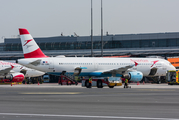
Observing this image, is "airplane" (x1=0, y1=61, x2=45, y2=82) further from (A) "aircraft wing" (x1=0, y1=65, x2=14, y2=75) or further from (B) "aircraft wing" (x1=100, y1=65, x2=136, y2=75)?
(B) "aircraft wing" (x1=100, y1=65, x2=136, y2=75)

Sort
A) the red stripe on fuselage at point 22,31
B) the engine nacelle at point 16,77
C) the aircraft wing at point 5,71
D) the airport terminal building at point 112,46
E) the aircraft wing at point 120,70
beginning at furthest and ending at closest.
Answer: the airport terminal building at point 112,46
the aircraft wing at point 5,71
the engine nacelle at point 16,77
the red stripe on fuselage at point 22,31
the aircraft wing at point 120,70

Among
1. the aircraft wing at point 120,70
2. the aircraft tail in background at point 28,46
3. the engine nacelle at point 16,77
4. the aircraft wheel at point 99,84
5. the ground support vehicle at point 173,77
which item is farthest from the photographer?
the engine nacelle at point 16,77

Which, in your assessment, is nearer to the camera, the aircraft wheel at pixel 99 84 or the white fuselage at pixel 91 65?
the aircraft wheel at pixel 99 84

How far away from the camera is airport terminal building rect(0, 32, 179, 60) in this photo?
92875 mm

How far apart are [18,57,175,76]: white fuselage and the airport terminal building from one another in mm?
26974

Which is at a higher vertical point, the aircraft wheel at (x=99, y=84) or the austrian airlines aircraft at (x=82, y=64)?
the austrian airlines aircraft at (x=82, y=64)

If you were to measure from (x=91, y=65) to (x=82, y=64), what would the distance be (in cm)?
163

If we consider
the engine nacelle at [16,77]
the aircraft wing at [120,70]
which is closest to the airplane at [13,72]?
the engine nacelle at [16,77]

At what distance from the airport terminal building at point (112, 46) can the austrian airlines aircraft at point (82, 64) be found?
29578 millimetres

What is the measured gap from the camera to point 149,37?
96.2 m

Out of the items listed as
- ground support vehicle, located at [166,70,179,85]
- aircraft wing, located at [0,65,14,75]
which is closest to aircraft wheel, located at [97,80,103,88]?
ground support vehicle, located at [166,70,179,85]

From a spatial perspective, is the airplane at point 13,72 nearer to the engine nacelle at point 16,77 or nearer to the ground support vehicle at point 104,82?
the engine nacelle at point 16,77

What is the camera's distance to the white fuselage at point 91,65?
52.8 metres

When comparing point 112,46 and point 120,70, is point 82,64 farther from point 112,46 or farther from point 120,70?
point 112,46
